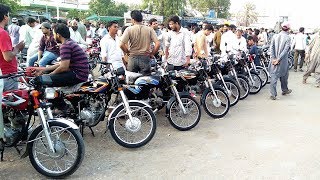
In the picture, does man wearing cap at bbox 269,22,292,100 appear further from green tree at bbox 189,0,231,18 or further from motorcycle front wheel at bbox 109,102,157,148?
green tree at bbox 189,0,231,18

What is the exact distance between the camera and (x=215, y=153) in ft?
14.2

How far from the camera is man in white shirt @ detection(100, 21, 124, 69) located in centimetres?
590

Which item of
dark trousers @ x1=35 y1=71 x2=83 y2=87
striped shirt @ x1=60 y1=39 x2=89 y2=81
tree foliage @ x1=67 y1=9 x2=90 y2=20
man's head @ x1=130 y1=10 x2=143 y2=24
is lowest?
dark trousers @ x1=35 y1=71 x2=83 y2=87

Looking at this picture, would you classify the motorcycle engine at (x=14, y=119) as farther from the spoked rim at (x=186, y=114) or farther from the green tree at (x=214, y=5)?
the green tree at (x=214, y=5)

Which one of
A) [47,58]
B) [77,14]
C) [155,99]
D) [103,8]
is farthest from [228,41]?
[103,8]

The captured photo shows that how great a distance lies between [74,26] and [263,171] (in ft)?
25.2

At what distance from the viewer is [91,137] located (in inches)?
193

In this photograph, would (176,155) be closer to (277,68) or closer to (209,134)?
(209,134)

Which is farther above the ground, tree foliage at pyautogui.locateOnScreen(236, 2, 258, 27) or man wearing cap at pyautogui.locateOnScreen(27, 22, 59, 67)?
tree foliage at pyautogui.locateOnScreen(236, 2, 258, 27)

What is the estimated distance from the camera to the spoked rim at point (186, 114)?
5211 mm

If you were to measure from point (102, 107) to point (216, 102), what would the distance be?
87.0 inches

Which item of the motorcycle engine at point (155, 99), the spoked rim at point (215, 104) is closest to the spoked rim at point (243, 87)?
the spoked rim at point (215, 104)

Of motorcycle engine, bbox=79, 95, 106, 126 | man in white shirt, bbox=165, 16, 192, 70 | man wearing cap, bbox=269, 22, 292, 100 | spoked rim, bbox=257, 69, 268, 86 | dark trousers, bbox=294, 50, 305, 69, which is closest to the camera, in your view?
motorcycle engine, bbox=79, 95, 106, 126

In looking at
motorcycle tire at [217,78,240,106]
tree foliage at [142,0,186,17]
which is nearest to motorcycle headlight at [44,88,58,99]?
motorcycle tire at [217,78,240,106]
